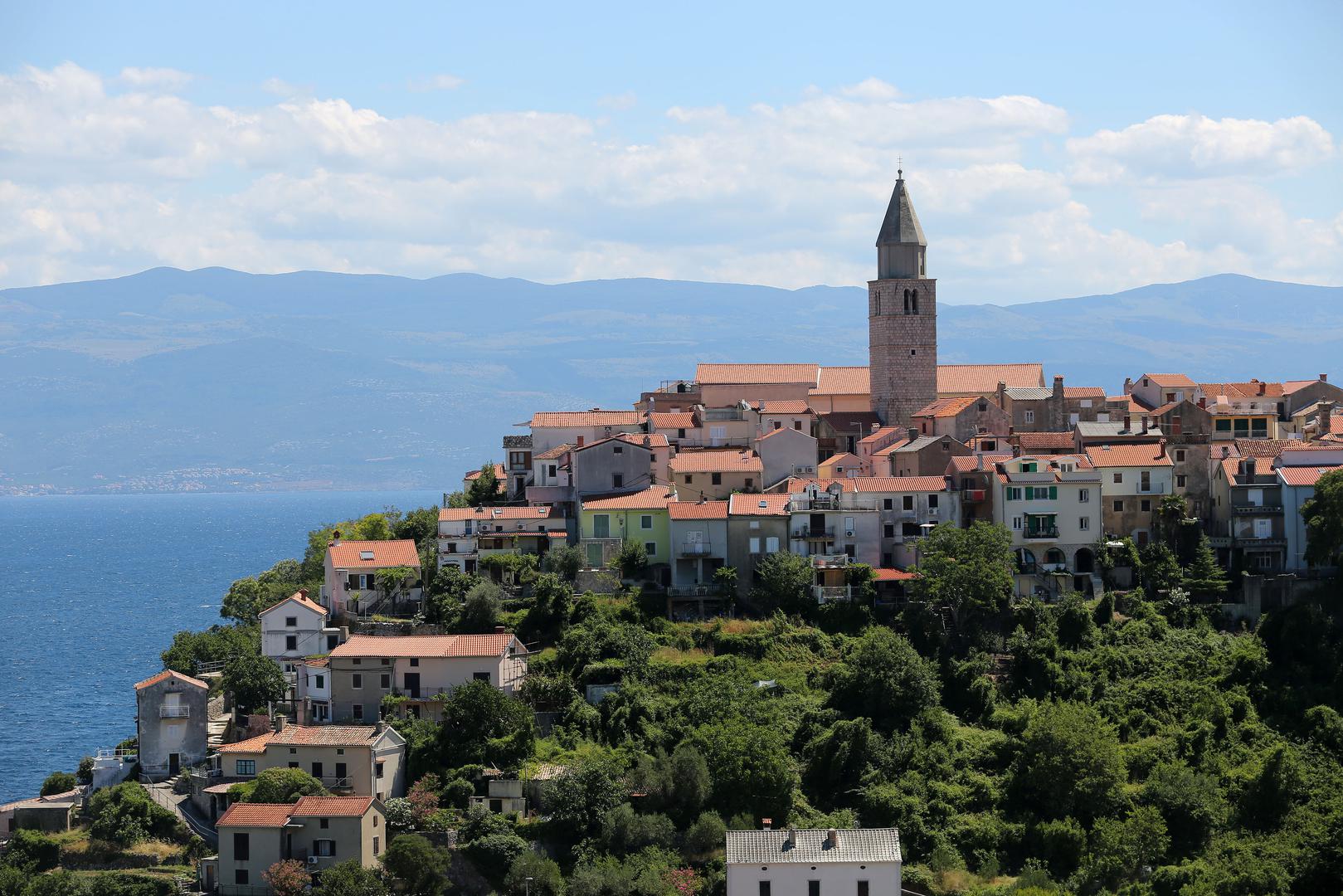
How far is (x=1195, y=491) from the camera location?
2662 inches

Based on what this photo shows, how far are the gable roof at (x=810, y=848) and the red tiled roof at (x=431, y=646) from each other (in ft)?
36.2

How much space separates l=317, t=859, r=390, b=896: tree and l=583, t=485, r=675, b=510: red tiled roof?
19088 millimetres

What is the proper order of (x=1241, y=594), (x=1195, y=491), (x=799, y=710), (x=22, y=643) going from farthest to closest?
(x=22, y=643) < (x=1195, y=491) < (x=1241, y=594) < (x=799, y=710)

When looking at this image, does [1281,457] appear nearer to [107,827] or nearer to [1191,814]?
[1191,814]

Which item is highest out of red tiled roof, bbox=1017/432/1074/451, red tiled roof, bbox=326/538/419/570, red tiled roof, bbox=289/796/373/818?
red tiled roof, bbox=1017/432/1074/451

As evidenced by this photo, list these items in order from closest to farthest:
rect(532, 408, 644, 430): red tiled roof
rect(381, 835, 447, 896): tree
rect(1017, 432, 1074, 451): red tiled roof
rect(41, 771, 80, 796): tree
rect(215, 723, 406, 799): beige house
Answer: rect(381, 835, 447, 896): tree < rect(215, 723, 406, 799): beige house < rect(41, 771, 80, 796): tree < rect(1017, 432, 1074, 451): red tiled roof < rect(532, 408, 644, 430): red tiled roof

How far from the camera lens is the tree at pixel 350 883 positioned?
49219 mm

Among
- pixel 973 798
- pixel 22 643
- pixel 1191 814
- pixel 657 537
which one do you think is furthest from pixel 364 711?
pixel 22 643

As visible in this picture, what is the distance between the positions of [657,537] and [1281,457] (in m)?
22.2

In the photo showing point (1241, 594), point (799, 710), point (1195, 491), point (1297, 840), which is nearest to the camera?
point (1297, 840)

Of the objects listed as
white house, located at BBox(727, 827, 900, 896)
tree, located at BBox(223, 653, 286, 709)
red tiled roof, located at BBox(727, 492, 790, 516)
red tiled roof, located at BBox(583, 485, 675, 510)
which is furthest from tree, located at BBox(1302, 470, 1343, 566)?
tree, located at BBox(223, 653, 286, 709)

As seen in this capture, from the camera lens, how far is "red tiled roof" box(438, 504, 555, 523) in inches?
2630

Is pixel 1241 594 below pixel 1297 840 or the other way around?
the other way around

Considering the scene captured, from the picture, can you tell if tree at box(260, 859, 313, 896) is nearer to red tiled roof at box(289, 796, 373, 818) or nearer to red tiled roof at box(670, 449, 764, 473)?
red tiled roof at box(289, 796, 373, 818)
